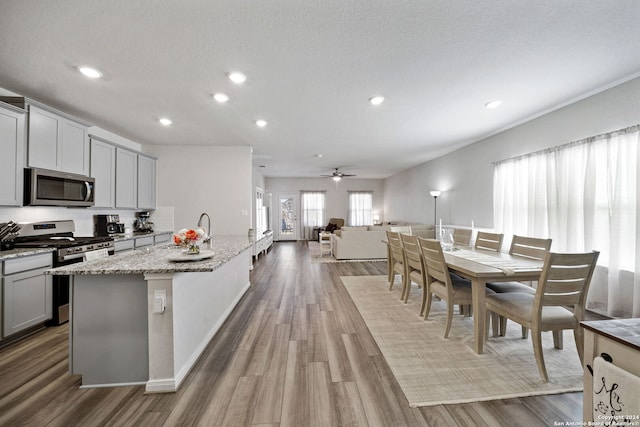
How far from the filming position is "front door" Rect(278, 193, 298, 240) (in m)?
10.2

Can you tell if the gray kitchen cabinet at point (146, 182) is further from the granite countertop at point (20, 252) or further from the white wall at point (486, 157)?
the white wall at point (486, 157)

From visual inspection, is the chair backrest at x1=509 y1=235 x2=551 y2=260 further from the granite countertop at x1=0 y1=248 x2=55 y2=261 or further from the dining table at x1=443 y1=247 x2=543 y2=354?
the granite countertop at x1=0 y1=248 x2=55 y2=261

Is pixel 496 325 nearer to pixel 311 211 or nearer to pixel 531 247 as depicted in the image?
pixel 531 247

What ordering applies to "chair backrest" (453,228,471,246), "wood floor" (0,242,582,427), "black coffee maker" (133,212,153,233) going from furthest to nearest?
"black coffee maker" (133,212,153,233) < "chair backrest" (453,228,471,246) < "wood floor" (0,242,582,427)

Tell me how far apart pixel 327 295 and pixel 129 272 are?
8.20 feet

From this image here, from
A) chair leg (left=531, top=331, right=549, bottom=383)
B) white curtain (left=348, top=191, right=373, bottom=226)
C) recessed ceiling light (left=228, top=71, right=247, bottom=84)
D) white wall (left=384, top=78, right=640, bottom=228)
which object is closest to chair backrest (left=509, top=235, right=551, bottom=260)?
chair leg (left=531, top=331, right=549, bottom=383)

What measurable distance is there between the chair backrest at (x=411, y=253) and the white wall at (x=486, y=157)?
256 cm

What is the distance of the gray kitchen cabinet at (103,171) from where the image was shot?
11.8ft

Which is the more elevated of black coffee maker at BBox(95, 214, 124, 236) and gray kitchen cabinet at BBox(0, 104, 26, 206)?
gray kitchen cabinet at BBox(0, 104, 26, 206)

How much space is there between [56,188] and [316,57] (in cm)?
337

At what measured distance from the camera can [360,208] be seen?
34.2ft

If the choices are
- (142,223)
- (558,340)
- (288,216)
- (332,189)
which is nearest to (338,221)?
(332,189)

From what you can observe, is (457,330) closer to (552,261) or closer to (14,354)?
(552,261)

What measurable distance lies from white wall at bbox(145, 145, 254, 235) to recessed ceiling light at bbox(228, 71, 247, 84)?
102 inches
